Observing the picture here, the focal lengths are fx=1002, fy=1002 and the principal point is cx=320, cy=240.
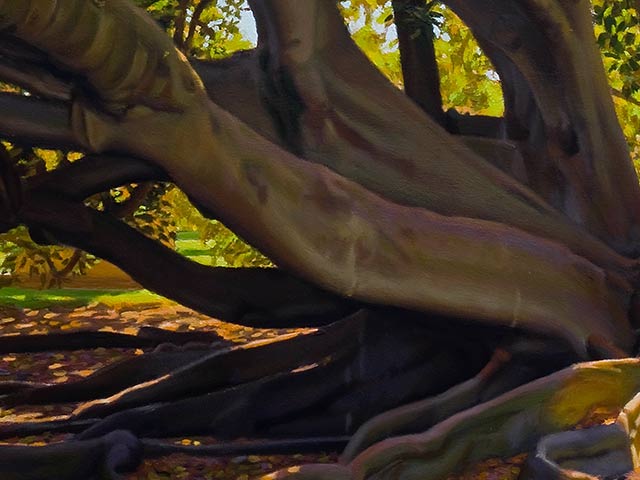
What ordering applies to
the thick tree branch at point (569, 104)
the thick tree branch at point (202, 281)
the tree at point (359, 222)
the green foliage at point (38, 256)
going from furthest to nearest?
1. the green foliage at point (38, 256)
2. the thick tree branch at point (202, 281)
3. the thick tree branch at point (569, 104)
4. the tree at point (359, 222)

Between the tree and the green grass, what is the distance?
10.3 m

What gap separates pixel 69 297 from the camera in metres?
19.3

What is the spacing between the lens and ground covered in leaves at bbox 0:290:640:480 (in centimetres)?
647

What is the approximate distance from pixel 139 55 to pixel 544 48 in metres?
2.86

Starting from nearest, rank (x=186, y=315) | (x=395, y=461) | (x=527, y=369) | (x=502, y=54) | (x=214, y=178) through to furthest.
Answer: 1. (x=214, y=178)
2. (x=395, y=461)
3. (x=527, y=369)
4. (x=502, y=54)
5. (x=186, y=315)

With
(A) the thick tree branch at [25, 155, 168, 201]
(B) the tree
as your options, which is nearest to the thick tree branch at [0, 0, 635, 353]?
(B) the tree

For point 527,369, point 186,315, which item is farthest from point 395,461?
point 186,315

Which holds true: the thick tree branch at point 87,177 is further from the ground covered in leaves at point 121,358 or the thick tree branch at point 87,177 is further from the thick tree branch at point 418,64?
the thick tree branch at point 418,64

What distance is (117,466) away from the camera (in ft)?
20.3

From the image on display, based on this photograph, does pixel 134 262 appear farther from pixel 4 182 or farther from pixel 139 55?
pixel 139 55

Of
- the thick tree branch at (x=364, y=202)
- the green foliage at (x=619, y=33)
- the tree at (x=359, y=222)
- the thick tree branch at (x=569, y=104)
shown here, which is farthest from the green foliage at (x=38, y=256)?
the thick tree branch at (x=569, y=104)

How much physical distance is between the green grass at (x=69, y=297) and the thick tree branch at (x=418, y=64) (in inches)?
414

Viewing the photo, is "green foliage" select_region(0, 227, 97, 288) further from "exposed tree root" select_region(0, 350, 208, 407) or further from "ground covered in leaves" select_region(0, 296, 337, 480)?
"exposed tree root" select_region(0, 350, 208, 407)

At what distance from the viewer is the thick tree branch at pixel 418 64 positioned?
7.77 meters
